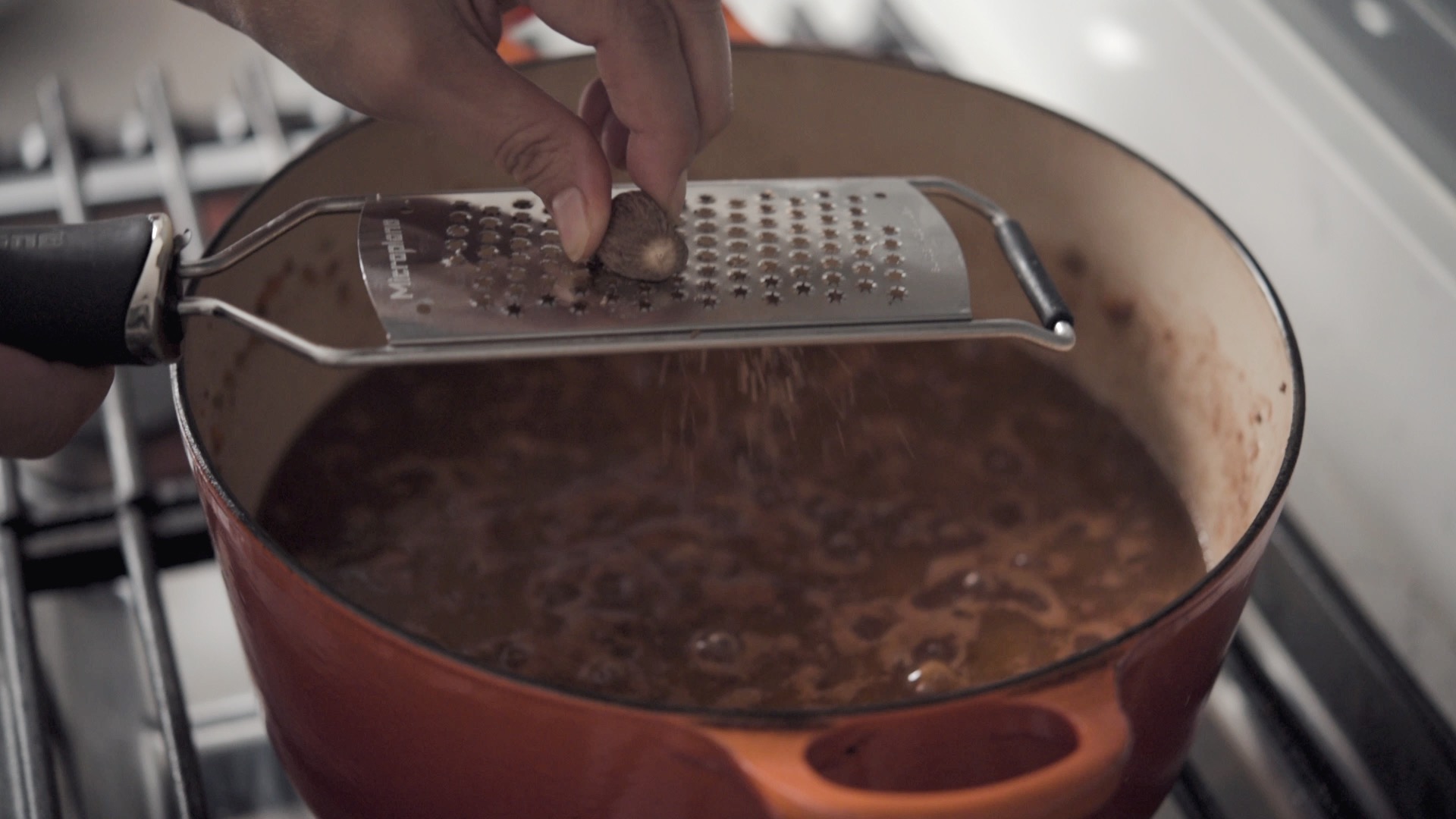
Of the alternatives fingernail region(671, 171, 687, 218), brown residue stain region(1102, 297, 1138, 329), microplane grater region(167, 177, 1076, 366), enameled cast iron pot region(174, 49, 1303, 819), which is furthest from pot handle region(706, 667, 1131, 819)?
brown residue stain region(1102, 297, 1138, 329)

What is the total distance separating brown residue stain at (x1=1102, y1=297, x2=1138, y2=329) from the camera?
2.28 feet

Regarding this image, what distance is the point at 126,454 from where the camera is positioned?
64 cm

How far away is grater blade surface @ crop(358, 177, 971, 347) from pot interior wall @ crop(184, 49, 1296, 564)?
76 millimetres

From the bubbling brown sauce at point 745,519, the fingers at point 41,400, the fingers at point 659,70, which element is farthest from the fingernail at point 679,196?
the fingers at point 41,400

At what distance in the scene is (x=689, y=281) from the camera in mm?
518

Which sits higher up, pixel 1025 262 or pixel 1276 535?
pixel 1025 262

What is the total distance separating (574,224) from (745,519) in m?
0.18

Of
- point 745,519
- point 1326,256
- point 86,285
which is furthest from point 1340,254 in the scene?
point 86,285

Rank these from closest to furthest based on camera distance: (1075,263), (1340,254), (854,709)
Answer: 1. (854,709)
2. (1340,254)
3. (1075,263)

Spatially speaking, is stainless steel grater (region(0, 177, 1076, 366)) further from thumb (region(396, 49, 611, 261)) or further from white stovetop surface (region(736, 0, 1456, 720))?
white stovetop surface (region(736, 0, 1456, 720))

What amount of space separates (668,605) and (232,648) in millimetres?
219

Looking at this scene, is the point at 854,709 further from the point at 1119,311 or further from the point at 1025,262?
the point at 1119,311

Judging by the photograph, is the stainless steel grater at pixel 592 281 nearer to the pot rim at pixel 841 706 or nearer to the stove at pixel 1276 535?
the pot rim at pixel 841 706

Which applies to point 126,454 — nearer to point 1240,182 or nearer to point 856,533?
point 856,533
